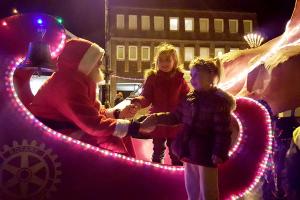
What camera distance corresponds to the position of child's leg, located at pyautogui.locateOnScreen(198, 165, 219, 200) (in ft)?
9.70

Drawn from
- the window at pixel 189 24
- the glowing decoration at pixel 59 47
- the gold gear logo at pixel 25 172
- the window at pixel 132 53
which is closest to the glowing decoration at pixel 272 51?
the glowing decoration at pixel 59 47

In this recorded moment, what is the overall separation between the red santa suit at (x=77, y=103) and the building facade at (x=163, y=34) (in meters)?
28.4

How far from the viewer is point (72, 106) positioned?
10.2ft

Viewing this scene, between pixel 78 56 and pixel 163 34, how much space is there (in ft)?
103

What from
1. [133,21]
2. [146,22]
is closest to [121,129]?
[133,21]

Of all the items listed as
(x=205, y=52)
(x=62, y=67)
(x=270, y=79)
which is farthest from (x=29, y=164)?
(x=205, y=52)

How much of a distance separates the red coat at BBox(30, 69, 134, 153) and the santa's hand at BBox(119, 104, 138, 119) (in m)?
0.63

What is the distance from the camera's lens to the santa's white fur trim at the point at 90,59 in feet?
11.0

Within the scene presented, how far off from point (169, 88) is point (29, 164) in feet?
6.07

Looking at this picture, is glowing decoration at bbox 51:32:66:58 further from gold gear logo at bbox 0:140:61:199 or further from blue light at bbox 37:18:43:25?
gold gear logo at bbox 0:140:61:199

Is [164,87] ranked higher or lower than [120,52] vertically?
lower

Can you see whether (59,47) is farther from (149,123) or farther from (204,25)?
(204,25)

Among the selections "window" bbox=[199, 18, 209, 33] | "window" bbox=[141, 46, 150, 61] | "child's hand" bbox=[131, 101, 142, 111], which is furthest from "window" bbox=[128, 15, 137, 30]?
"child's hand" bbox=[131, 101, 142, 111]

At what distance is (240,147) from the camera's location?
11.2 ft
